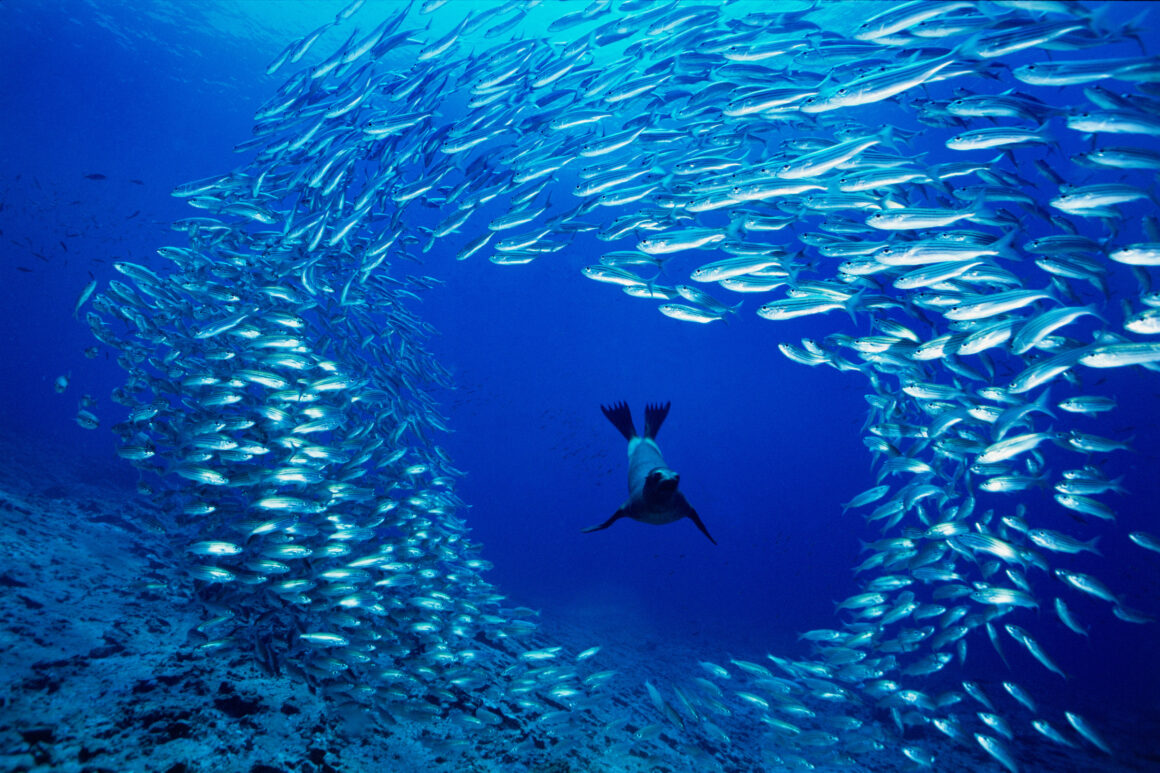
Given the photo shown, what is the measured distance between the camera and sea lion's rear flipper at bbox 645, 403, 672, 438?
425cm

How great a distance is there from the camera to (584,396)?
180 ft

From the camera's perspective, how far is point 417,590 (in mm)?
6699

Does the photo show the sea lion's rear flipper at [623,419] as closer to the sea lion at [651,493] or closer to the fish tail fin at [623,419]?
the fish tail fin at [623,419]

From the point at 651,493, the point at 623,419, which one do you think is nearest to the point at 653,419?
the point at 623,419

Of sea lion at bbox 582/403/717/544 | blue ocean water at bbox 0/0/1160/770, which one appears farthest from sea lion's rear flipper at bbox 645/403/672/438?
blue ocean water at bbox 0/0/1160/770

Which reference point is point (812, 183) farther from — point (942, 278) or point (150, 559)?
point (150, 559)

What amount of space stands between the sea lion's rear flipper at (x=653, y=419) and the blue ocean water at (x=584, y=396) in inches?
556

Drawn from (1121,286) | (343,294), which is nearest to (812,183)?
(343,294)

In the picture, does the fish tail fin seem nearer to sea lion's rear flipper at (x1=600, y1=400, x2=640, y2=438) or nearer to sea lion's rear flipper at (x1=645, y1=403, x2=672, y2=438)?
sea lion's rear flipper at (x1=600, y1=400, x2=640, y2=438)

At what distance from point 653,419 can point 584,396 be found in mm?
50312

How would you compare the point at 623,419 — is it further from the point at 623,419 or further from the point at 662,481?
the point at 662,481

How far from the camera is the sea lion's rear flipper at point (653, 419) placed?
13.9 ft

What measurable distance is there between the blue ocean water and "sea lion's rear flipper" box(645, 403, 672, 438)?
14.1 metres

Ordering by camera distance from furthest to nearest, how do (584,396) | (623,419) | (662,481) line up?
(584,396) < (623,419) < (662,481)
